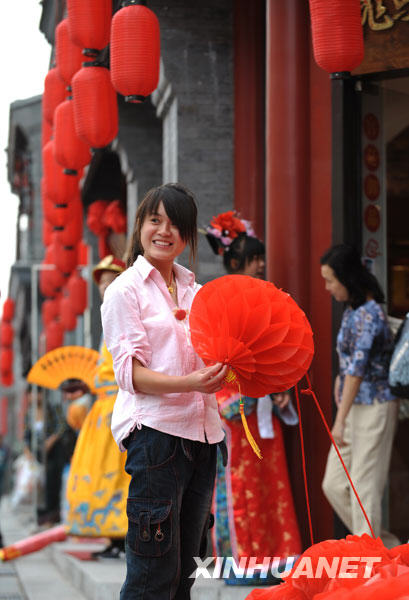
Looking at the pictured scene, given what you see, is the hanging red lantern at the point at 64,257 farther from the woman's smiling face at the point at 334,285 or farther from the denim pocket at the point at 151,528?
the denim pocket at the point at 151,528

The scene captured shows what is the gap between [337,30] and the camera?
4746 millimetres

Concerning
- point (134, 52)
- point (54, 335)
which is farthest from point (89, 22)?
point (54, 335)

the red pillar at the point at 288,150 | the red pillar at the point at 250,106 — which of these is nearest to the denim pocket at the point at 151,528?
the red pillar at the point at 288,150

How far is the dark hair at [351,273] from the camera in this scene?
5258mm

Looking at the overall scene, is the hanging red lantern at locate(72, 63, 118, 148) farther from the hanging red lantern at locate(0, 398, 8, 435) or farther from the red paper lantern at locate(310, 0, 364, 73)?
the hanging red lantern at locate(0, 398, 8, 435)

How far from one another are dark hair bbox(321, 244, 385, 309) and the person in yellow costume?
5.88 ft

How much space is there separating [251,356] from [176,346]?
1.09 feet

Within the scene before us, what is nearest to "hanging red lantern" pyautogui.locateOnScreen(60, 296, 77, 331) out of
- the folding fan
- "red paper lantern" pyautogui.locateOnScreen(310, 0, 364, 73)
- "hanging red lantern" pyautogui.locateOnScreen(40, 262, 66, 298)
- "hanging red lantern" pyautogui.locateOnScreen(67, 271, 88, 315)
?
"hanging red lantern" pyautogui.locateOnScreen(67, 271, 88, 315)

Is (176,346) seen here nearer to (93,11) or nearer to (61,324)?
(93,11)

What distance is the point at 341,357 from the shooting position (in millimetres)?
5301

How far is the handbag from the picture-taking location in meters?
4.27

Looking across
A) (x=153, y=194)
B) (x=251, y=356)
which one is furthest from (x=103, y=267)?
(x=251, y=356)

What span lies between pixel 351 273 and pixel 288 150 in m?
1.01

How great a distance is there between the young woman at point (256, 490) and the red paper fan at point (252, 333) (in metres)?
2.37
